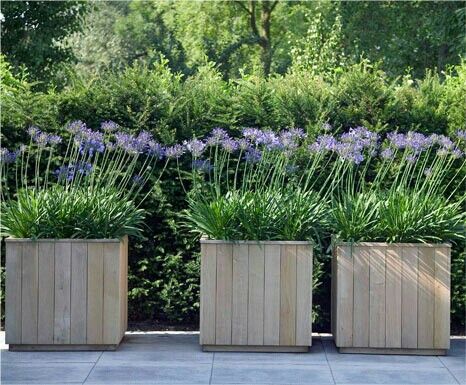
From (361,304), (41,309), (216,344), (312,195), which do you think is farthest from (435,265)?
(41,309)

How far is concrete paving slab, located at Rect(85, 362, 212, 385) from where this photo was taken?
4.82 m

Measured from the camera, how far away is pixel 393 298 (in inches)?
213

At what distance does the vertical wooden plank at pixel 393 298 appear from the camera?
5387mm

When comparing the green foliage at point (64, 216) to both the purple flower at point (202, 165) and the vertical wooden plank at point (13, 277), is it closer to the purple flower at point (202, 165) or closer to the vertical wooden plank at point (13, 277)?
the vertical wooden plank at point (13, 277)

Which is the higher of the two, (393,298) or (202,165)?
(202,165)

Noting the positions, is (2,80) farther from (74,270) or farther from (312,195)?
(312,195)

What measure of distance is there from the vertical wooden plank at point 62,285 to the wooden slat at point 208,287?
0.84m

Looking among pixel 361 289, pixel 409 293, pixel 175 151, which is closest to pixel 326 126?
pixel 175 151

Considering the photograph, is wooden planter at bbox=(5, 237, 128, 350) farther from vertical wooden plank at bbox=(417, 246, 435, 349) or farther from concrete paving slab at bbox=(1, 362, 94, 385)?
vertical wooden plank at bbox=(417, 246, 435, 349)

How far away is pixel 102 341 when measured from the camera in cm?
546

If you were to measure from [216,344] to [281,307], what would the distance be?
48 cm

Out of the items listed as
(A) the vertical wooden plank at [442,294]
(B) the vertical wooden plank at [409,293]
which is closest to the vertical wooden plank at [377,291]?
(B) the vertical wooden plank at [409,293]

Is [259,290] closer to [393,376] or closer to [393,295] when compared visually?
[393,295]

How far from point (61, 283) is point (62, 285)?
0.6 inches
